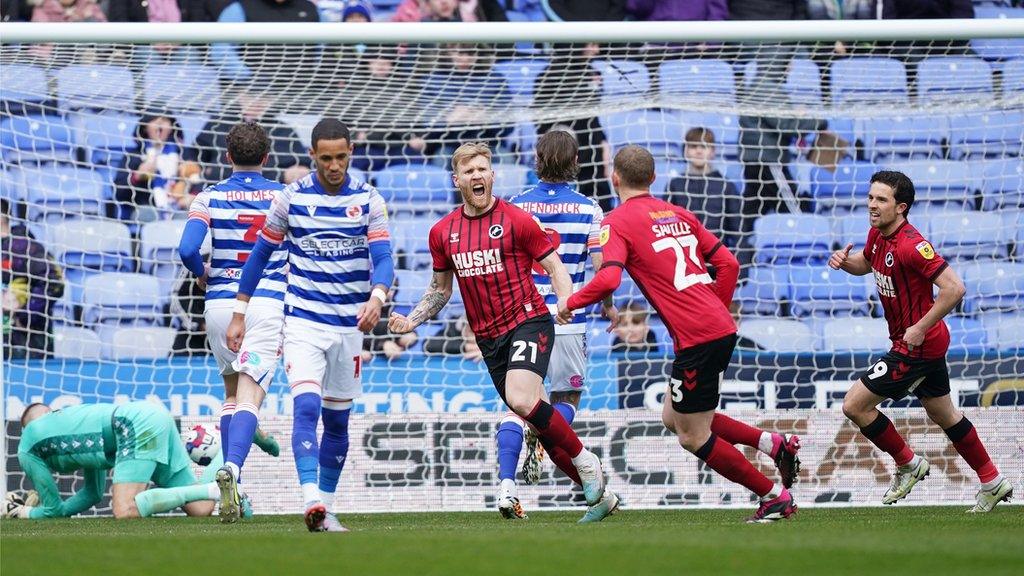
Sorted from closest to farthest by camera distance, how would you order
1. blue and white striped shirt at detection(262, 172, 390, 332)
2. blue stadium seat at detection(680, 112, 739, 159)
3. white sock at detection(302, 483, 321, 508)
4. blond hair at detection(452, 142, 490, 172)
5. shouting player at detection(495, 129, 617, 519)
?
white sock at detection(302, 483, 321, 508) < blond hair at detection(452, 142, 490, 172) < blue and white striped shirt at detection(262, 172, 390, 332) < shouting player at detection(495, 129, 617, 519) < blue stadium seat at detection(680, 112, 739, 159)

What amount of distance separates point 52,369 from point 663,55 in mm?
5324

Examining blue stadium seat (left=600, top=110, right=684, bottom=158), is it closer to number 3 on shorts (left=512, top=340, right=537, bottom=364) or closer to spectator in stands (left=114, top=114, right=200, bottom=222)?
spectator in stands (left=114, top=114, right=200, bottom=222)

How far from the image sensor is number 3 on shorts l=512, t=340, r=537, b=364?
269 inches

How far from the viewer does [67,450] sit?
27.6 feet

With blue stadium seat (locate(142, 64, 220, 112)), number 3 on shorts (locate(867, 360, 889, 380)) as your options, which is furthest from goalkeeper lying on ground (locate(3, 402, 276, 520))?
number 3 on shorts (locate(867, 360, 889, 380))

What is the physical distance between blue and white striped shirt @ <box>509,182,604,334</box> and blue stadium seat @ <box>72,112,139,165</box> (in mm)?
4933

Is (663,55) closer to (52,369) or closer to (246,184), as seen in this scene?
(246,184)

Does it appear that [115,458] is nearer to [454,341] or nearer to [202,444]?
[202,444]

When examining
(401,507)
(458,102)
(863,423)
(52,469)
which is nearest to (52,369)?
(52,469)

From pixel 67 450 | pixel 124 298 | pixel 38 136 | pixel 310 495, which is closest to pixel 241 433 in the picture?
pixel 310 495

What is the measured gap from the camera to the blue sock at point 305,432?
6656 mm

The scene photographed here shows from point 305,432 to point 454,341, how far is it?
423 cm

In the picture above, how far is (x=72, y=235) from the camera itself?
11.4 metres

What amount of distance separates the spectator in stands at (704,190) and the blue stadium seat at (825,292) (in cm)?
63
